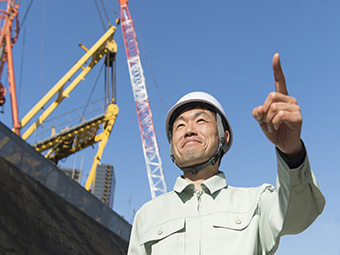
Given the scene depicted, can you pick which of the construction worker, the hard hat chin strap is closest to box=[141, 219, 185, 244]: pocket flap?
the construction worker

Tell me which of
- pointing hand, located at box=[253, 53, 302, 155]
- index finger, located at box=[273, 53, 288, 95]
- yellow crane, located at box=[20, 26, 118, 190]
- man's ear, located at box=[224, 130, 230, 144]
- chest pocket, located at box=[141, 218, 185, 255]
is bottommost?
chest pocket, located at box=[141, 218, 185, 255]

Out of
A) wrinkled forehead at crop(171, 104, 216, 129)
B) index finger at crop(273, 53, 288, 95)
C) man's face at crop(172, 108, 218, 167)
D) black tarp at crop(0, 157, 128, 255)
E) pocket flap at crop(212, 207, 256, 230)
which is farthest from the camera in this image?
black tarp at crop(0, 157, 128, 255)

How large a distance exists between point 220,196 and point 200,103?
2.44ft

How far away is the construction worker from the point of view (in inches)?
75.0

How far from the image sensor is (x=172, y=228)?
241cm

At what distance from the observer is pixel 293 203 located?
1.98 m

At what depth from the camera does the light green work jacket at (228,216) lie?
199 cm

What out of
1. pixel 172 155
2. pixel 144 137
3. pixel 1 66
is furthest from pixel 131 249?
pixel 144 137

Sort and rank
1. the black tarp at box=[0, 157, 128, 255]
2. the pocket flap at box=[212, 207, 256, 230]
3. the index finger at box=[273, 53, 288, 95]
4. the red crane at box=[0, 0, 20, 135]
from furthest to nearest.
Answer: the red crane at box=[0, 0, 20, 135] → the black tarp at box=[0, 157, 128, 255] → the pocket flap at box=[212, 207, 256, 230] → the index finger at box=[273, 53, 288, 95]

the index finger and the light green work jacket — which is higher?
the index finger

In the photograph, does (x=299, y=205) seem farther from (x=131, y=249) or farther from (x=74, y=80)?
(x=74, y=80)

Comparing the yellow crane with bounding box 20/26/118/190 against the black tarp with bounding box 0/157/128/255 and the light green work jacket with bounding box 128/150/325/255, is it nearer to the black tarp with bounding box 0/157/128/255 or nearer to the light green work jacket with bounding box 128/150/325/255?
the black tarp with bounding box 0/157/128/255

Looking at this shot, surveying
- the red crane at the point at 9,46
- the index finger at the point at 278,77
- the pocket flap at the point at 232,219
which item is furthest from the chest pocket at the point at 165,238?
the red crane at the point at 9,46

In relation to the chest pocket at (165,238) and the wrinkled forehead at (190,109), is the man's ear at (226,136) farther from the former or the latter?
the chest pocket at (165,238)
